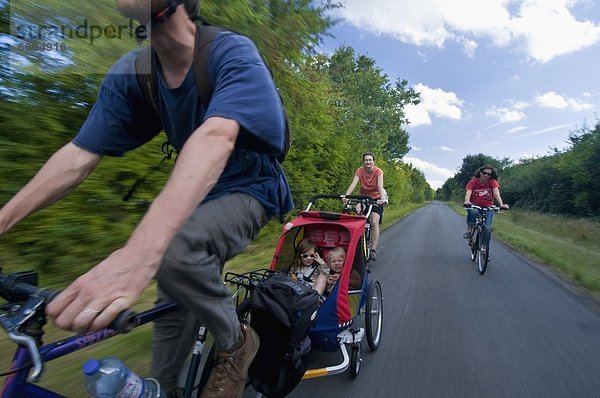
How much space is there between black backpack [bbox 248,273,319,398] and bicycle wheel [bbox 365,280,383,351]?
1.41 meters

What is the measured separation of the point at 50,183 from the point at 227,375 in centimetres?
102

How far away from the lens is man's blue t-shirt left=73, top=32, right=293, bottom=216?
1100mm

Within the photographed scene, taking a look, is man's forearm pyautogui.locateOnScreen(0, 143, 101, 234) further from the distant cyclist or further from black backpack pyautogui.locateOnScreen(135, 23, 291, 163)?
the distant cyclist

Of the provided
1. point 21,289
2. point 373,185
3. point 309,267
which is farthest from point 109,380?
point 373,185

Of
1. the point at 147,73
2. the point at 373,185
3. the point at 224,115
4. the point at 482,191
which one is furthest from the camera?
the point at 482,191

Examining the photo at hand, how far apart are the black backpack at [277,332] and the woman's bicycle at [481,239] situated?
6023mm

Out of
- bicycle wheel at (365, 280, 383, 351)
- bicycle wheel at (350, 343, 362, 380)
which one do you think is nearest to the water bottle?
bicycle wheel at (350, 343, 362, 380)

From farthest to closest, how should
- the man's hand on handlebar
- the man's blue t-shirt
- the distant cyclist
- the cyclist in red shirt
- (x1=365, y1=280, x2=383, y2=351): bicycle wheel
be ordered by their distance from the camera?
the distant cyclist, the cyclist in red shirt, (x1=365, y1=280, x2=383, y2=351): bicycle wheel, the man's blue t-shirt, the man's hand on handlebar

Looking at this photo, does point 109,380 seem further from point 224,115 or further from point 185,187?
point 224,115

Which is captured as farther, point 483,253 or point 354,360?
point 483,253

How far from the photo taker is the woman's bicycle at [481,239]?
692 centimetres

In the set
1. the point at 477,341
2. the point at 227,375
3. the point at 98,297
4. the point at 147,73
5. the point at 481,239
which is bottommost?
the point at 477,341

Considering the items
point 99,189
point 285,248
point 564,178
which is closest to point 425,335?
point 285,248

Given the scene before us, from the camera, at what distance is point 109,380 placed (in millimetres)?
929
